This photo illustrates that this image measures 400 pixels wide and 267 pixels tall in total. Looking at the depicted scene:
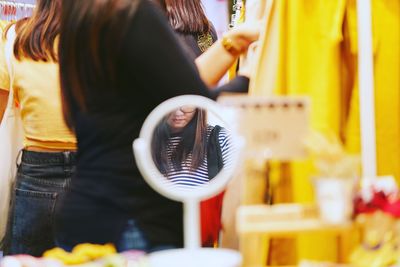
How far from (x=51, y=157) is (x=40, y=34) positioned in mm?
386

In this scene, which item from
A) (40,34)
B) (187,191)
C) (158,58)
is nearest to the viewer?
(187,191)

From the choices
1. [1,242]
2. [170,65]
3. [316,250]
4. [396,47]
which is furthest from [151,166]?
[1,242]

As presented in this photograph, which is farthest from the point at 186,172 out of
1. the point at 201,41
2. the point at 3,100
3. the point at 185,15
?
the point at 3,100

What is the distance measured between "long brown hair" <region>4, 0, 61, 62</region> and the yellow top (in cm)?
4

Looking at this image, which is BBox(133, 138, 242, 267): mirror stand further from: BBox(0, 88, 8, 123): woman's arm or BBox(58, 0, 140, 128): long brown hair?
BBox(0, 88, 8, 123): woman's arm

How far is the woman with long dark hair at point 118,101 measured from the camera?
3.41ft

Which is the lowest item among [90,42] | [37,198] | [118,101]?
[37,198]

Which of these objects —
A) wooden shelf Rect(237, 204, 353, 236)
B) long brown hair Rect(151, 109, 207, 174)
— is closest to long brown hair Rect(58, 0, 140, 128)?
long brown hair Rect(151, 109, 207, 174)

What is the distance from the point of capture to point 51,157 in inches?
75.9

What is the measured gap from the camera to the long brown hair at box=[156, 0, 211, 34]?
1551mm

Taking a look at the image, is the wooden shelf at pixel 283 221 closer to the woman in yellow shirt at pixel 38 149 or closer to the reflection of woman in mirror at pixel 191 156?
the reflection of woman in mirror at pixel 191 156

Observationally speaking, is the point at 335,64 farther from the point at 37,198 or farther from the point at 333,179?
the point at 37,198

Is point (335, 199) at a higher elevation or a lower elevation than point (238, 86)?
lower

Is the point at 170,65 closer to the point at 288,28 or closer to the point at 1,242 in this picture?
the point at 288,28
